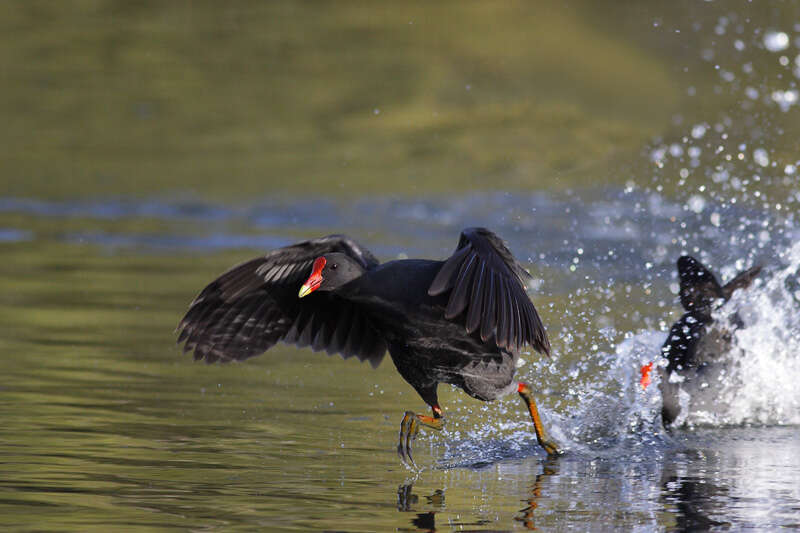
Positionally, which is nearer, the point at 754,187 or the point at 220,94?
the point at 754,187

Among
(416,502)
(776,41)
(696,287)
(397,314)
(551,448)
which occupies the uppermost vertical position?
(776,41)

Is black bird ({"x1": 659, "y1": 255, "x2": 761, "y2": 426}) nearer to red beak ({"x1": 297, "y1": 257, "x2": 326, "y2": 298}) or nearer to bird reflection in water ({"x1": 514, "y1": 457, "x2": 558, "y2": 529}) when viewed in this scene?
bird reflection in water ({"x1": 514, "y1": 457, "x2": 558, "y2": 529})

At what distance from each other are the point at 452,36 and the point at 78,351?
1531 cm

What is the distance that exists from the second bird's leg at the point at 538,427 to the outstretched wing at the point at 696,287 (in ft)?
3.97

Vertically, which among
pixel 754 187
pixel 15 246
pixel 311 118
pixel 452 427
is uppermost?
pixel 311 118

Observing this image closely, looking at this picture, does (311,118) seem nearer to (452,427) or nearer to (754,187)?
(754,187)

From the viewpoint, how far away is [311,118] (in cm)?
1933

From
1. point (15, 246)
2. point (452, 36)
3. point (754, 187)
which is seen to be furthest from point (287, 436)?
point (452, 36)

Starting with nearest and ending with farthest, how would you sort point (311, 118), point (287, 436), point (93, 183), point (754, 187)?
1. point (287, 436)
2. point (754, 187)
3. point (93, 183)
4. point (311, 118)

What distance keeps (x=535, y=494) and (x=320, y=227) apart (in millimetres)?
8799

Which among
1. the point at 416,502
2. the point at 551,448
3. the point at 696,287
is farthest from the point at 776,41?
the point at 416,502

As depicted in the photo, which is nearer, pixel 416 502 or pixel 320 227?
pixel 416 502

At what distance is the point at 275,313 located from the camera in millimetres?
6109

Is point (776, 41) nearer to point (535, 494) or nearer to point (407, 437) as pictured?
point (407, 437)
